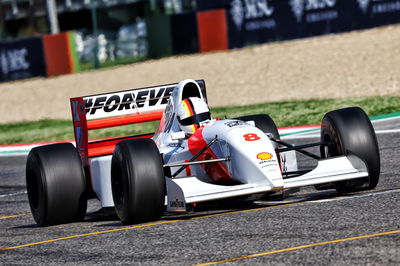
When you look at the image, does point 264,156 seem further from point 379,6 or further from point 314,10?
point 314,10

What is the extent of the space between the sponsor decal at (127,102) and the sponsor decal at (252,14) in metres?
16.3

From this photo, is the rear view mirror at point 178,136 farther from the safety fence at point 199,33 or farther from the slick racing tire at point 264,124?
the safety fence at point 199,33

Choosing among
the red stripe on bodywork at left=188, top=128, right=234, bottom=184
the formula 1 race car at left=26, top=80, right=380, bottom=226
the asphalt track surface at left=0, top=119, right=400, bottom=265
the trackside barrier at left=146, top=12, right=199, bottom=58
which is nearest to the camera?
the asphalt track surface at left=0, top=119, right=400, bottom=265

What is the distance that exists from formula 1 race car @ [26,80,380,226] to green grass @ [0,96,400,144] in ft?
25.6

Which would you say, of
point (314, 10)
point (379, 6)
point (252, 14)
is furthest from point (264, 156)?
point (252, 14)

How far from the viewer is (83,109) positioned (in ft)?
33.3

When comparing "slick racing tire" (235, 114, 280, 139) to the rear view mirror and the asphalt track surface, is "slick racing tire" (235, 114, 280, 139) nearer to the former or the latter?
the asphalt track surface

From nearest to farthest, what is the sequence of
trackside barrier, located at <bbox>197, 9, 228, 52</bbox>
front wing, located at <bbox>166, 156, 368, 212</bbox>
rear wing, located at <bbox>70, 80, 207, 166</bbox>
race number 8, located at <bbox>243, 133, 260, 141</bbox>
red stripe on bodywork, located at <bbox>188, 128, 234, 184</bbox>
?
front wing, located at <bbox>166, 156, 368, 212</bbox> < race number 8, located at <bbox>243, 133, 260, 141</bbox> < red stripe on bodywork, located at <bbox>188, 128, 234, 184</bbox> < rear wing, located at <bbox>70, 80, 207, 166</bbox> < trackside barrier, located at <bbox>197, 9, 228, 52</bbox>

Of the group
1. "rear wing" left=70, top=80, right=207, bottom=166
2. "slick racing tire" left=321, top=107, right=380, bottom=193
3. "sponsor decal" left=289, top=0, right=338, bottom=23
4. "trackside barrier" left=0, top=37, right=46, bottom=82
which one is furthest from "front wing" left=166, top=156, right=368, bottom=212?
"trackside barrier" left=0, top=37, right=46, bottom=82

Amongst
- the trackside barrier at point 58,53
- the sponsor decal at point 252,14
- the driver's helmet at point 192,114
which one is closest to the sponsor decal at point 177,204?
the driver's helmet at point 192,114

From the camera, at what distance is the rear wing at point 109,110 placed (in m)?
10.2

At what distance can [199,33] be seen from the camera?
29.5 meters

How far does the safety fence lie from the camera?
25594mm

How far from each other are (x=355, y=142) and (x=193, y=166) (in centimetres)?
161
